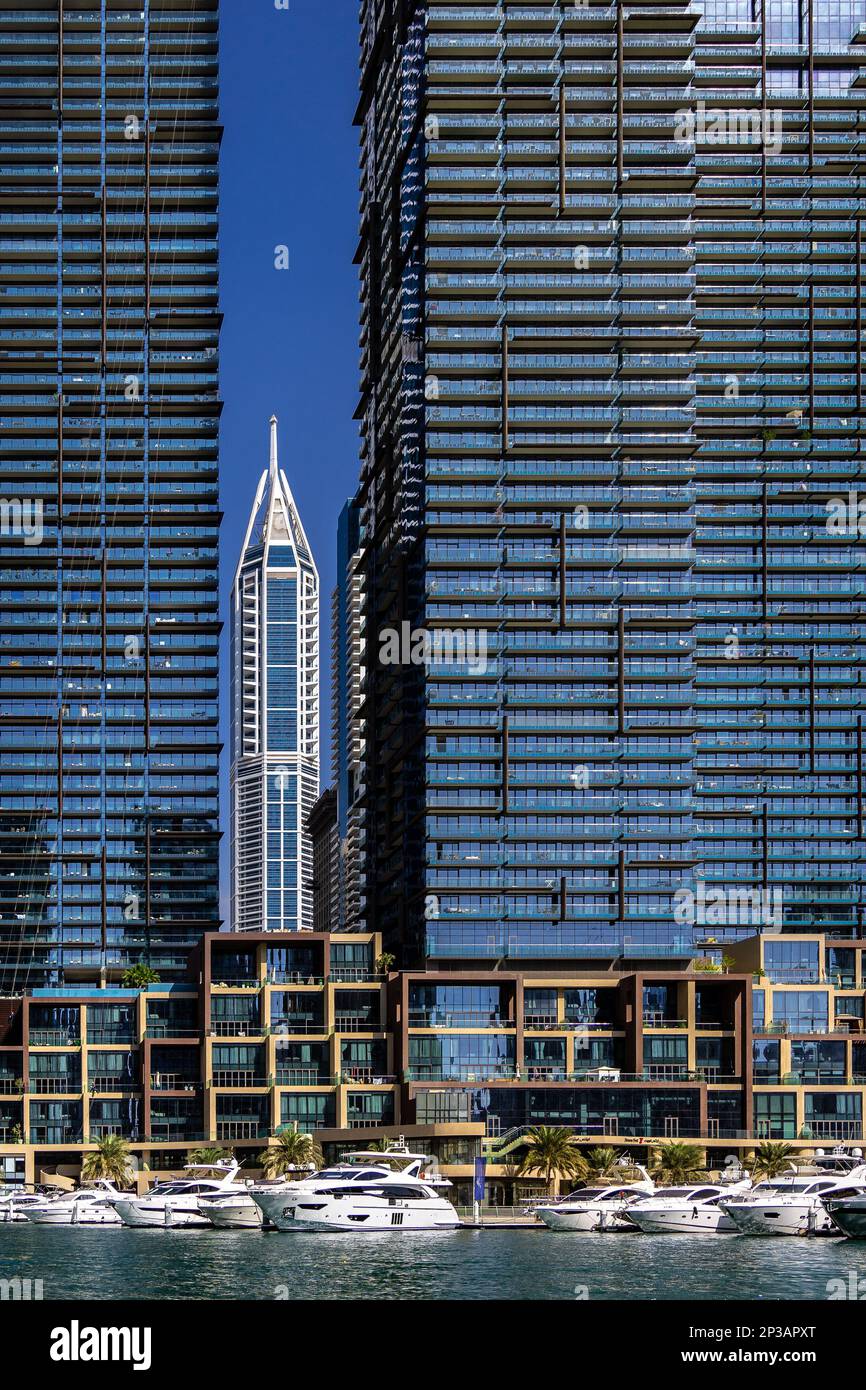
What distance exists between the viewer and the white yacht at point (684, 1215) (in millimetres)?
120812

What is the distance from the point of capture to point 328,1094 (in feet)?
625

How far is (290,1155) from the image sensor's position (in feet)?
566

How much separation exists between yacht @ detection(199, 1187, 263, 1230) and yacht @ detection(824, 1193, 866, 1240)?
38442 mm

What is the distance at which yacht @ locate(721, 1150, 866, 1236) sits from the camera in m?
116

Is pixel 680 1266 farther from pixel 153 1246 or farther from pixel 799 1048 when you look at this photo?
pixel 799 1048

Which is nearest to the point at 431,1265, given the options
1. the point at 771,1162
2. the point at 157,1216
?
the point at 157,1216

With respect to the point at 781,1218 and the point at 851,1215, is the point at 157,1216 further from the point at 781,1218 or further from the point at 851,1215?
the point at 851,1215

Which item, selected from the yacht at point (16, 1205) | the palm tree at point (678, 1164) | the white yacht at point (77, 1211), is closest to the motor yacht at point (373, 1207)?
the white yacht at point (77, 1211)

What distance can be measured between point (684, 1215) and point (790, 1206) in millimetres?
7119

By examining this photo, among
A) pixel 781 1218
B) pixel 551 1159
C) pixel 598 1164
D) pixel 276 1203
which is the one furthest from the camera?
pixel 598 1164

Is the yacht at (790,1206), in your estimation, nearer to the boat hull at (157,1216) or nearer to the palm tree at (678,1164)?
the boat hull at (157,1216)
